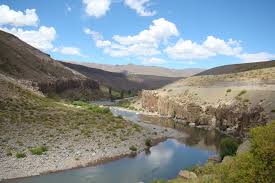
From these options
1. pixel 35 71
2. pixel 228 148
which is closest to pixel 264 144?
pixel 228 148

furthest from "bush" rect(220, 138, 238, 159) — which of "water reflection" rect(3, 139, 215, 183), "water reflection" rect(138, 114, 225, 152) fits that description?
"water reflection" rect(138, 114, 225, 152)

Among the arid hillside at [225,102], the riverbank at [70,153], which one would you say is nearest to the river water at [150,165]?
the riverbank at [70,153]

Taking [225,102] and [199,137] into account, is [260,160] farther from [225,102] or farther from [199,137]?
[225,102]

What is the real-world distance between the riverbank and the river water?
1.40 metres

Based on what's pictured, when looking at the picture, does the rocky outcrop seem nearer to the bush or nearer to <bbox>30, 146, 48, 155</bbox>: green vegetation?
the bush

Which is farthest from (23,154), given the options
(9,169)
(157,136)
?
(157,136)

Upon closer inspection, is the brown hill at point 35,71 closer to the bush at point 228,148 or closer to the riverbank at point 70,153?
the riverbank at point 70,153

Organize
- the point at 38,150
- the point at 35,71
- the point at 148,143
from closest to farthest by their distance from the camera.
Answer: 1. the point at 38,150
2. the point at 148,143
3. the point at 35,71

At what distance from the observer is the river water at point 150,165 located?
117 ft

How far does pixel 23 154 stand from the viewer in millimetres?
40719

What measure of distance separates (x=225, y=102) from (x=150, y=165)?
118ft

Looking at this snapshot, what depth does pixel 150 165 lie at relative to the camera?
4156cm

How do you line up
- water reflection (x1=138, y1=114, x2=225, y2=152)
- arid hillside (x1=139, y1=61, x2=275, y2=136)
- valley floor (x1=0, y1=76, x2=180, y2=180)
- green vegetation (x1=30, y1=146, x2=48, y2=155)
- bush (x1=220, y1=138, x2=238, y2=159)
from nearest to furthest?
valley floor (x1=0, y1=76, x2=180, y2=180) < bush (x1=220, y1=138, x2=238, y2=159) < green vegetation (x1=30, y1=146, x2=48, y2=155) < water reflection (x1=138, y1=114, x2=225, y2=152) < arid hillside (x1=139, y1=61, x2=275, y2=136)

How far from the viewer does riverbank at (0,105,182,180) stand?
37.7 m
